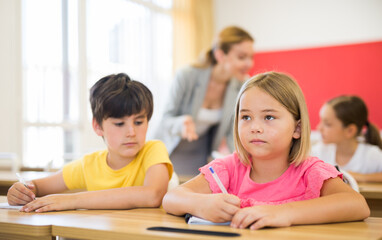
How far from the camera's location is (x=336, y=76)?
5051 mm

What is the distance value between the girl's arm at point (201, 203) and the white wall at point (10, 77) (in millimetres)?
2712

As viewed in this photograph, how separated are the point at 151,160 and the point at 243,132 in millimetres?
419

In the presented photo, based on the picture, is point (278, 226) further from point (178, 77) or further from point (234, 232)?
point (178, 77)

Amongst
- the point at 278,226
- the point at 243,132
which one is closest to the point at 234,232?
the point at 278,226

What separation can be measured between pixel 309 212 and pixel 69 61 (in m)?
3.57

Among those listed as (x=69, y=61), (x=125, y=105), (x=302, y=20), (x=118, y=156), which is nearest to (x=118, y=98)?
(x=125, y=105)

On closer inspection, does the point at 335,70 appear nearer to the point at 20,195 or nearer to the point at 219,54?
the point at 219,54

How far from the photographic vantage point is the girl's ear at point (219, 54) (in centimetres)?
310

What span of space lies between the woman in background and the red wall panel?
1.53 meters

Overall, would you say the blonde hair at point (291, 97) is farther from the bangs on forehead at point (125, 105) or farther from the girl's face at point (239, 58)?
the girl's face at point (239, 58)

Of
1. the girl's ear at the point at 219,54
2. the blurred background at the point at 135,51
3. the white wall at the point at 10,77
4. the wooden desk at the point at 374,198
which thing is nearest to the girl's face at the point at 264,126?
the wooden desk at the point at 374,198

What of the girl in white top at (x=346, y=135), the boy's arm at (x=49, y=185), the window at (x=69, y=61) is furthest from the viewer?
the window at (x=69, y=61)

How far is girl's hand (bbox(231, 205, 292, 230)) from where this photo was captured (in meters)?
1.03

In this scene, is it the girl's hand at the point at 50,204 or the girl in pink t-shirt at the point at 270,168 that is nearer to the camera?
the girl in pink t-shirt at the point at 270,168
